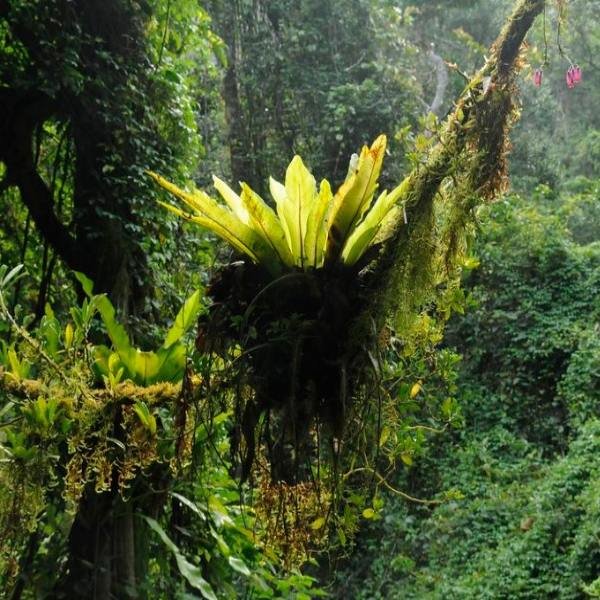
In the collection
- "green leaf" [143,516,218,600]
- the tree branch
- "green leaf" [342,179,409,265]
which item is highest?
the tree branch

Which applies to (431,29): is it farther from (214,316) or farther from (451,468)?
(214,316)

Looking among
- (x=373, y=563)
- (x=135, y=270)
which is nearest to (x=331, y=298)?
(x=135, y=270)

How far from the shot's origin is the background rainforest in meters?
1.64

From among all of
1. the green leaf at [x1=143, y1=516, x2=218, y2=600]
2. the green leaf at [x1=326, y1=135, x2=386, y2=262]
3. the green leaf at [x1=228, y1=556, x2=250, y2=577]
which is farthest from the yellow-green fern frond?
the green leaf at [x1=228, y1=556, x2=250, y2=577]

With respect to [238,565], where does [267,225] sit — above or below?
above

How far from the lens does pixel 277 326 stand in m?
1.64

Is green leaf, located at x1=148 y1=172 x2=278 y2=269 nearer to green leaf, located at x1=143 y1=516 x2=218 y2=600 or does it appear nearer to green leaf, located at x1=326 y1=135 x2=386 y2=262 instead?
green leaf, located at x1=326 y1=135 x2=386 y2=262

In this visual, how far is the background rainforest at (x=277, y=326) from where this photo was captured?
1637mm

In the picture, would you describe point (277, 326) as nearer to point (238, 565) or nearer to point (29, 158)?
point (238, 565)

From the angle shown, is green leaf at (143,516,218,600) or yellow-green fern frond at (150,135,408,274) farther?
green leaf at (143,516,218,600)

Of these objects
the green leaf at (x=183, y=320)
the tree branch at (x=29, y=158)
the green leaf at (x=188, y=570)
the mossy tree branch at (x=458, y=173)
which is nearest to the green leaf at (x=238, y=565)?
the green leaf at (x=188, y=570)

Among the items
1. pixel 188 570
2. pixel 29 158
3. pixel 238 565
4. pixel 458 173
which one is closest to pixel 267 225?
pixel 458 173

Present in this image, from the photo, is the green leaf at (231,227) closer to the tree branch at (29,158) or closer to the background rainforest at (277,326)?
the background rainforest at (277,326)

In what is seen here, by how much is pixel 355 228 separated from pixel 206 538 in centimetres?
146
